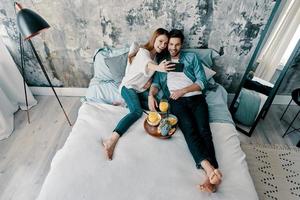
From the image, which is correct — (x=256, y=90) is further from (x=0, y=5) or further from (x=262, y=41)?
(x=0, y=5)

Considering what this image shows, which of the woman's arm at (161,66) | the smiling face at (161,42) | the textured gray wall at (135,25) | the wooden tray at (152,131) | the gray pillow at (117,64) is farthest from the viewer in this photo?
the gray pillow at (117,64)

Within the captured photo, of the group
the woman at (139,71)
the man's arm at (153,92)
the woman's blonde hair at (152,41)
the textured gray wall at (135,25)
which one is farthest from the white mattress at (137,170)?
the textured gray wall at (135,25)

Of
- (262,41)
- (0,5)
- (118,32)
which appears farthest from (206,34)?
(0,5)

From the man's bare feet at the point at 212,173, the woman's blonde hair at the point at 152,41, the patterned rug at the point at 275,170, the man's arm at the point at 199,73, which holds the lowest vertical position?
the patterned rug at the point at 275,170

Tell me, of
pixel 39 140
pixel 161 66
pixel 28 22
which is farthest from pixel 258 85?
pixel 39 140

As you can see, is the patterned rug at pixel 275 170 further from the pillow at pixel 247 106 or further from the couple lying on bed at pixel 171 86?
the couple lying on bed at pixel 171 86

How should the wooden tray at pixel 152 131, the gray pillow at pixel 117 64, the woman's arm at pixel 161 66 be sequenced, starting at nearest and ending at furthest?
1. the wooden tray at pixel 152 131
2. the woman's arm at pixel 161 66
3. the gray pillow at pixel 117 64

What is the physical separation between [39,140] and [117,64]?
1.00 meters

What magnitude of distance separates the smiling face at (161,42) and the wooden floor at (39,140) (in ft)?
3.75

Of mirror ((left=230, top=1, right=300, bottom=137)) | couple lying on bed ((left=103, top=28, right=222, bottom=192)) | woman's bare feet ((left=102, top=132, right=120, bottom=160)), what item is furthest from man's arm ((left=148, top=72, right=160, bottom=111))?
mirror ((left=230, top=1, right=300, bottom=137))

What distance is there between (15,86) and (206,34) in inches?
77.1

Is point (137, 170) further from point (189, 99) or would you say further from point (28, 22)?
point (28, 22)

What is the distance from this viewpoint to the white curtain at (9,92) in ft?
6.61

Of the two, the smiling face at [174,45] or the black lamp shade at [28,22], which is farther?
the smiling face at [174,45]
